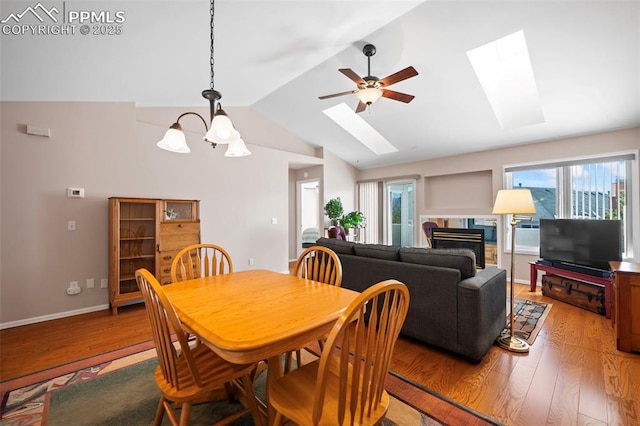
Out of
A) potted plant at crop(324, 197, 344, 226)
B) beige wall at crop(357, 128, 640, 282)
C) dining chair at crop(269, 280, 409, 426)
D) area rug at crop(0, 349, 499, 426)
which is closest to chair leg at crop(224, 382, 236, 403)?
area rug at crop(0, 349, 499, 426)

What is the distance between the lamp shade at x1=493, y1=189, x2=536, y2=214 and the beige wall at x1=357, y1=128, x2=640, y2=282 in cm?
279

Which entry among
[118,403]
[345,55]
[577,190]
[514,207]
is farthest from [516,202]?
[118,403]

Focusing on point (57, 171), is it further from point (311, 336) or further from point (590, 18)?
point (590, 18)

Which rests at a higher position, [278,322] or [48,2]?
[48,2]

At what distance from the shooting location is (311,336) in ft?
3.73

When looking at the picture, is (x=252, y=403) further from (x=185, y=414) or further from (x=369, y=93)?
(x=369, y=93)

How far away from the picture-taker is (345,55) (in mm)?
3410

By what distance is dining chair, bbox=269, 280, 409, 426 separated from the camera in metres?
0.86

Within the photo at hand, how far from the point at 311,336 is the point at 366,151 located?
5308mm

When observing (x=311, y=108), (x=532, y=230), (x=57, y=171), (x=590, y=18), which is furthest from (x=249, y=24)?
(x=532, y=230)

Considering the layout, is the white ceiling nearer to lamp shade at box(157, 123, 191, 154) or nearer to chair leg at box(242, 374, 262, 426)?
lamp shade at box(157, 123, 191, 154)

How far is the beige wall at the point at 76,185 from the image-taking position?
2922 millimetres

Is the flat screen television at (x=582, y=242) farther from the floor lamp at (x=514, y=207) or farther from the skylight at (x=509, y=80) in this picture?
the floor lamp at (x=514, y=207)

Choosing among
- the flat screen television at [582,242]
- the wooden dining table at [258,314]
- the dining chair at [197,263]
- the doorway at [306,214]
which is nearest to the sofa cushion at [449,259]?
the wooden dining table at [258,314]
